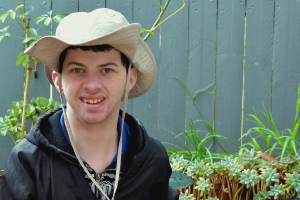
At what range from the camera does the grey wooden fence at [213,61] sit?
269 cm

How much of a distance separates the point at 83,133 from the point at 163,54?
1.57 meters

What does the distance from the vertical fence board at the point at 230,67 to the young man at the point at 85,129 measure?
58.0 inches

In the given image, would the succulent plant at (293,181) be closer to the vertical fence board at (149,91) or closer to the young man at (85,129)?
the young man at (85,129)

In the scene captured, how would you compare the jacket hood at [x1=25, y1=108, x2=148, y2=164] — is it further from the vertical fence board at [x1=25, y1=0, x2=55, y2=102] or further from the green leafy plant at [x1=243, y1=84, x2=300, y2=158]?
the vertical fence board at [x1=25, y1=0, x2=55, y2=102]

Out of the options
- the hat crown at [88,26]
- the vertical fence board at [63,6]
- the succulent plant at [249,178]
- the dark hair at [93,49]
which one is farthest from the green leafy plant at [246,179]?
the vertical fence board at [63,6]

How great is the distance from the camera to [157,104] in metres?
2.76

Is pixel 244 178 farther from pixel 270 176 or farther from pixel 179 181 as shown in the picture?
pixel 179 181

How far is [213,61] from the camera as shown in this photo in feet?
8.98

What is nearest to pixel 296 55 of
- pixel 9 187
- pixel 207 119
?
pixel 207 119

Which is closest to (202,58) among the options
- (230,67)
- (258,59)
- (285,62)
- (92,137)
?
(230,67)

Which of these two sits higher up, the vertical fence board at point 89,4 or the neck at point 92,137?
the vertical fence board at point 89,4

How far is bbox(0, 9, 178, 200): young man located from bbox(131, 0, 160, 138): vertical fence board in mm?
1361

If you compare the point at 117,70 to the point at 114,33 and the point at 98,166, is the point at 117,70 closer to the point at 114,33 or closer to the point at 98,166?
the point at 114,33

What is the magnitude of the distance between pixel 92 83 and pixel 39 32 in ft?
5.67
